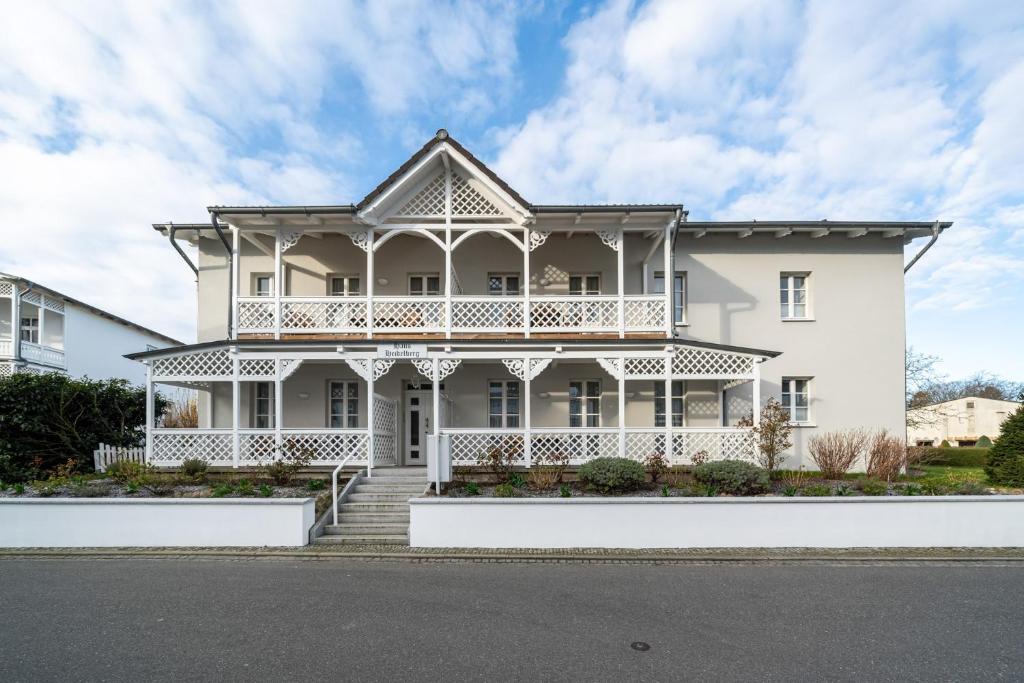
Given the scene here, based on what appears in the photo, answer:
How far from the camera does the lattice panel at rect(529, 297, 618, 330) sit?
1416cm

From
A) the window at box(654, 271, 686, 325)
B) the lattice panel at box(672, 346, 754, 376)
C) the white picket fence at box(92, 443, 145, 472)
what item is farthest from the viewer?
the window at box(654, 271, 686, 325)

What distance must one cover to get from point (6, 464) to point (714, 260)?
1921 centimetres

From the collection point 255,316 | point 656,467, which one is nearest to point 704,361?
point 656,467

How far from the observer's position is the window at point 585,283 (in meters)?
16.4

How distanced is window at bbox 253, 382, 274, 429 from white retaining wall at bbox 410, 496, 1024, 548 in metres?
8.09

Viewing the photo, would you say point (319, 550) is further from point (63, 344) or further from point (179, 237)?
point (63, 344)

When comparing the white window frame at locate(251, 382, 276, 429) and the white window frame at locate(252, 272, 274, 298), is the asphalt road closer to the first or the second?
the white window frame at locate(251, 382, 276, 429)

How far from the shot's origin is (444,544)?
995 centimetres

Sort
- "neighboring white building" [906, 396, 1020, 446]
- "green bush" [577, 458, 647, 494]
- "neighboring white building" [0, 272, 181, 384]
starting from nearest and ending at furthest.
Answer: "green bush" [577, 458, 647, 494], "neighboring white building" [0, 272, 181, 384], "neighboring white building" [906, 396, 1020, 446]

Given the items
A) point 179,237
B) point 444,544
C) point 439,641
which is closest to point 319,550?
point 444,544

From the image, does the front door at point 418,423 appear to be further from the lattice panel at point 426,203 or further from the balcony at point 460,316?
the lattice panel at point 426,203

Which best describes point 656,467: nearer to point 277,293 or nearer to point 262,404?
point 277,293

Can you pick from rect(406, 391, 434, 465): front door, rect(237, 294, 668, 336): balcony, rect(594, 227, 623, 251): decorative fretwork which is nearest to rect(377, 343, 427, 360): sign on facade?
rect(237, 294, 668, 336): balcony

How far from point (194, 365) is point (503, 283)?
8.37m
